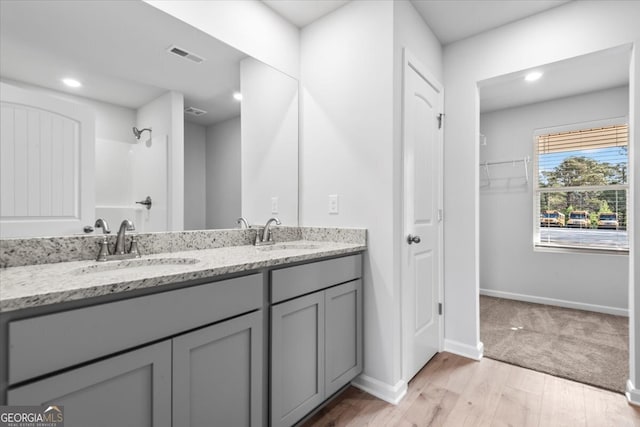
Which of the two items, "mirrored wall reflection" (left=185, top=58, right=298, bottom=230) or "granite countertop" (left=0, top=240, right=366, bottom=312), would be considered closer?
"granite countertop" (left=0, top=240, right=366, bottom=312)

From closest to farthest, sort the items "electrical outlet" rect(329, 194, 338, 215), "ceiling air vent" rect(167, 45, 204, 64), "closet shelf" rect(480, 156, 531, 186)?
"ceiling air vent" rect(167, 45, 204, 64)
"electrical outlet" rect(329, 194, 338, 215)
"closet shelf" rect(480, 156, 531, 186)

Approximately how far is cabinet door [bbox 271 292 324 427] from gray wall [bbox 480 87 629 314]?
3.27 metres

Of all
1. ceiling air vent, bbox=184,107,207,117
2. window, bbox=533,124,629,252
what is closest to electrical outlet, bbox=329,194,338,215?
ceiling air vent, bbox=184,107,207,117

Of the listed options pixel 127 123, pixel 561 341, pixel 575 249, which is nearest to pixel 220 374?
pixel 127 123

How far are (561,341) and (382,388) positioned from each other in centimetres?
184

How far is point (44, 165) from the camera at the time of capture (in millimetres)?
1183

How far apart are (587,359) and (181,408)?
2.79 metres

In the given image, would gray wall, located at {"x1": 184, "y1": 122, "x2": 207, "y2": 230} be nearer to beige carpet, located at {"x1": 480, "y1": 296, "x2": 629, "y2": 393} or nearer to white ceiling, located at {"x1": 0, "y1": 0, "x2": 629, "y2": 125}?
white ceiling, located at {"x1": 0, "y1": 0, "x2": 629, "y2": 125}

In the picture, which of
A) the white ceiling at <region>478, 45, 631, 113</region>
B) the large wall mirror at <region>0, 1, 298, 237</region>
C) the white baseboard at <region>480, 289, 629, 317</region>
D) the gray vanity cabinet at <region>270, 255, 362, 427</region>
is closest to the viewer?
the large wall mirror at <region>0, 1, 298, 237</region>

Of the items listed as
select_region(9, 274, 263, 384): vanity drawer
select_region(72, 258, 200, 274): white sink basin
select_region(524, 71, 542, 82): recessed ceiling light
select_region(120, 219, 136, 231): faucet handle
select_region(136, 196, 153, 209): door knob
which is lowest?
select_region(9, 274, 263, 384): vanity drawer

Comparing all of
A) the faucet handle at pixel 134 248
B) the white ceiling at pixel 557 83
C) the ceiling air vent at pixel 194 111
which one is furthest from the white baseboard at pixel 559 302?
the faucet handle at pixel 134 248

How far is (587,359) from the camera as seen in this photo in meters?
2.31

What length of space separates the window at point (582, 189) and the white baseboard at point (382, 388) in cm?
293

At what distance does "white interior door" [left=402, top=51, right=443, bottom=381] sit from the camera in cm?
197
